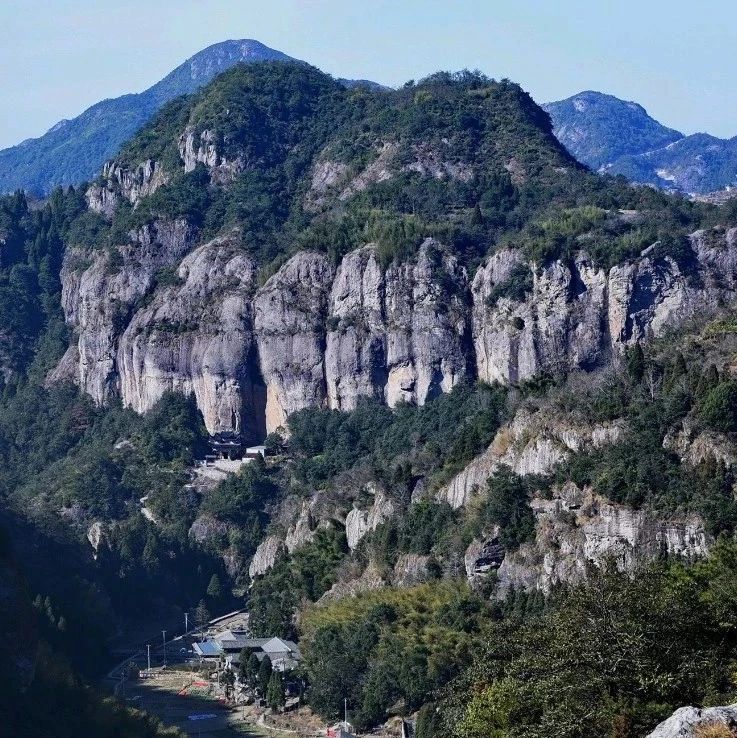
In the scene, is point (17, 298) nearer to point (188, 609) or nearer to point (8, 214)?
point (8, 214)

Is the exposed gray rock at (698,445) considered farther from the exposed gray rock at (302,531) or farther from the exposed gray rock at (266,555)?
the exposed gray rock at (266,555)

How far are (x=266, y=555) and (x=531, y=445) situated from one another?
1069 inches

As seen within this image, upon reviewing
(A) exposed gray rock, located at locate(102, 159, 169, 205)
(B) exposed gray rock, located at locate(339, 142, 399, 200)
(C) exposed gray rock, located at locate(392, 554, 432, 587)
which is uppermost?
(A) exposed gray rock, located at locate(102, 159, 169, 205)

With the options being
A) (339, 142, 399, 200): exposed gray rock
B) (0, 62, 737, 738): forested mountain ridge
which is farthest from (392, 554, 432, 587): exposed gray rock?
(339, 142, 399, 200): exposed gray rock

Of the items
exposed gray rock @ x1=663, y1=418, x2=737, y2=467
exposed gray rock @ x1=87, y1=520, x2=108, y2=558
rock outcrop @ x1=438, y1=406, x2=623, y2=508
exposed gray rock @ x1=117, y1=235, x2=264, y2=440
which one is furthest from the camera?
exposed gray rock @ x1=117, y1=235, x2=264, y2=440

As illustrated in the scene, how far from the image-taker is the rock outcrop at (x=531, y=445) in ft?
227

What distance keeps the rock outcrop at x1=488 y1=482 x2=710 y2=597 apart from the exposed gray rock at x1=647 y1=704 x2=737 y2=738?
3254cm

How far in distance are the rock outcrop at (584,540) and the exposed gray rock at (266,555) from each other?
25.9 m

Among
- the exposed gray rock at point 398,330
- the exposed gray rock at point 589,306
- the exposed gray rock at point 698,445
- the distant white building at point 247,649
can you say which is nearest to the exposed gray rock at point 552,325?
the exposed gray rock at point 589,306

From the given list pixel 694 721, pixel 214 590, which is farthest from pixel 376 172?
pixel 694 721

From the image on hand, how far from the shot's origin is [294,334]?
113438 mm

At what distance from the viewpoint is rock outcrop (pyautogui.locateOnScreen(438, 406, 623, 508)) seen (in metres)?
69.1

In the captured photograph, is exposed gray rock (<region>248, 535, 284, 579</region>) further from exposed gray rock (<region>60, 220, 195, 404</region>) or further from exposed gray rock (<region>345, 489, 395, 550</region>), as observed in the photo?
exposed gray rock (<region>60, 220, 195, 404</region>)

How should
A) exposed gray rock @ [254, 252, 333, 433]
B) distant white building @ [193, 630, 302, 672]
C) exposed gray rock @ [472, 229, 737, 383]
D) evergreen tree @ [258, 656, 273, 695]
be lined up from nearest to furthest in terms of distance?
evergreen tree @ [258, 656, 273, 695]
distant white building @ [193, 630, 302, 672]
exposed gray rock @ [472, 229, 737, 383]
exposed gray rock @ [254, 252, 333, 433]
